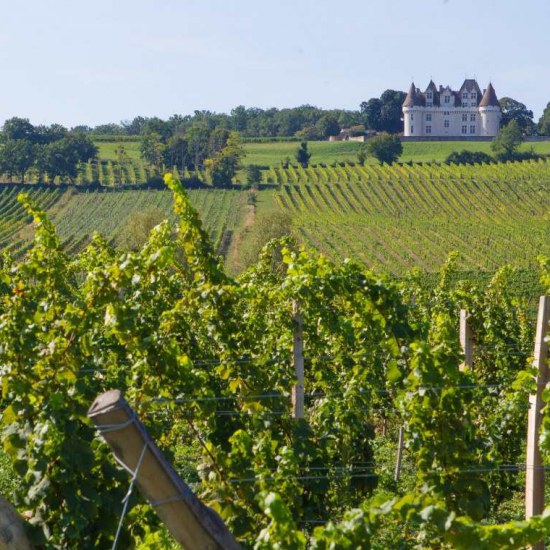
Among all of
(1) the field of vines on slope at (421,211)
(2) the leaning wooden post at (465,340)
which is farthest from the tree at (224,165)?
(2) the leaning wooden post at (465,340)

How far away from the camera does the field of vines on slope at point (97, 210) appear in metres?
56.8

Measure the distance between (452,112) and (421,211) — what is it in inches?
2378

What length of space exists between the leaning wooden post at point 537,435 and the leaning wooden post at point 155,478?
115 inches

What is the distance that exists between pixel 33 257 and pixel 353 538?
4063 mm

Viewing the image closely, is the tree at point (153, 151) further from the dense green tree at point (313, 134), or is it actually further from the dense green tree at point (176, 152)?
the dense green tree at point (313, 134)

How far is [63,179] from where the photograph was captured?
83938 mm

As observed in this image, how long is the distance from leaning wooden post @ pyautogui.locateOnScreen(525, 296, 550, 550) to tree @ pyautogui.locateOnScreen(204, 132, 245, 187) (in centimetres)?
7486

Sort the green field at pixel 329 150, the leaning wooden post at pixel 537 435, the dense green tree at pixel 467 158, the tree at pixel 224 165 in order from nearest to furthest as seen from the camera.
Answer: the leaning wooden post at pixel 537 435
the tree at pixel 224 165
the dense green tree at pixel 467 158
the green field at pixel 329 150

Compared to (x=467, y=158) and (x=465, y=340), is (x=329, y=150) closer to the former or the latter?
(x=467, y=158)

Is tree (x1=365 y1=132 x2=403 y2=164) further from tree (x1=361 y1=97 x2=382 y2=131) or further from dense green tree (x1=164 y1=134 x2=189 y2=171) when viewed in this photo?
tree (x1=361 y1=97 x2=382 y2=131)

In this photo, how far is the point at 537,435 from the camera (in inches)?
252

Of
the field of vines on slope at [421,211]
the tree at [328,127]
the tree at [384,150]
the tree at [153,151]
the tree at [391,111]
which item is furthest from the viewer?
the tree at [391,111]

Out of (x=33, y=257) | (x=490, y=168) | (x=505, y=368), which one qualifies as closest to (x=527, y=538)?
(x=33, y=257)

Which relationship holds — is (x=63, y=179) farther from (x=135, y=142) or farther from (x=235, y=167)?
(x=135, y=142)
